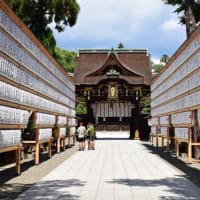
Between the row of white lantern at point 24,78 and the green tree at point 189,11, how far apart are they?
6714 mm

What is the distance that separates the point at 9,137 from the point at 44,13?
54.1 feet

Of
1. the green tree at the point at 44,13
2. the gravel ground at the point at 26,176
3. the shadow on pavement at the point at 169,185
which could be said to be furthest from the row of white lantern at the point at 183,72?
the green tree at the point at 44,13

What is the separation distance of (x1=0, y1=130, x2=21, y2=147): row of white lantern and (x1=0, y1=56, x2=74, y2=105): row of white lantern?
1422 mm

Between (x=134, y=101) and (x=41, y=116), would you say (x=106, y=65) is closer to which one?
(x=134, y=101)

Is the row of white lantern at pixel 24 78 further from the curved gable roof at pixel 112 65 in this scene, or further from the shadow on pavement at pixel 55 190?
the curved gable roof at pixel 112 65

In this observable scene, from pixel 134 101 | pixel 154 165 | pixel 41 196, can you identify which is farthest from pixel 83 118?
pixel 41 196

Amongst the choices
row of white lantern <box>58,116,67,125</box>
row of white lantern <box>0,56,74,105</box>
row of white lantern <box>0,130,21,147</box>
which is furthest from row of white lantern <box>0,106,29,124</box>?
row of white lantern <box>58,116,67,125</box>

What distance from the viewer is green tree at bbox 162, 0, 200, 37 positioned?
15.4 metres

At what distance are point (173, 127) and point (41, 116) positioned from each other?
6096 millimetres

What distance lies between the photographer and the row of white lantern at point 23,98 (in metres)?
8.68

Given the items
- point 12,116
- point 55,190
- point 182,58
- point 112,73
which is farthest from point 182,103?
point 112,73

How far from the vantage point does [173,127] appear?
15.8 m

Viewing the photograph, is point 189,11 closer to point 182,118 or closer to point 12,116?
point 182,118

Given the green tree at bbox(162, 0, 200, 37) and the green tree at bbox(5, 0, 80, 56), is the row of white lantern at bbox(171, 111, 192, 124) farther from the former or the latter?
the green tree at bbox(5, 0, 80, 56)
